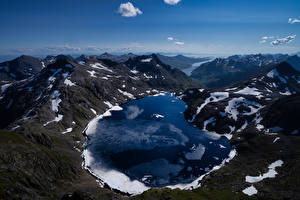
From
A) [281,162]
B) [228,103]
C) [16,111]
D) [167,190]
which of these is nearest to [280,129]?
[281,162]

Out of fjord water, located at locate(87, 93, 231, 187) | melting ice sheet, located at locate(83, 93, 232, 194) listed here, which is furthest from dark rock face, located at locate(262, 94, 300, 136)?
melting ice sheet, located at locate(83, 93, 232, 194)

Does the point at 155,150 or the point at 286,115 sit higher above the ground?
the point at 286,115

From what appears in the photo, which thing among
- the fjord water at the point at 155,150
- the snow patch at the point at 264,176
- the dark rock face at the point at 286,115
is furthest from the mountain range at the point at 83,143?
the fjord water at the point at 155,150

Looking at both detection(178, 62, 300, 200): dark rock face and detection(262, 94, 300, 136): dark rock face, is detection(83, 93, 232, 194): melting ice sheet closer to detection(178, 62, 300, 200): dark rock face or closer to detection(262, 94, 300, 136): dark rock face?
detection(178, 62, 300, 200): dark rock face

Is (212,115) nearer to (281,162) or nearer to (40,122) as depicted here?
(281,162)

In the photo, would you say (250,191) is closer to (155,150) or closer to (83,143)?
Answer: (155,150)

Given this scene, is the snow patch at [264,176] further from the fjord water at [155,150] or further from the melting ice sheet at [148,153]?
the fjord water at [155,150]

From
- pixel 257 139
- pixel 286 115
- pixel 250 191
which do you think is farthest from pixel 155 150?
pixel 286 115
